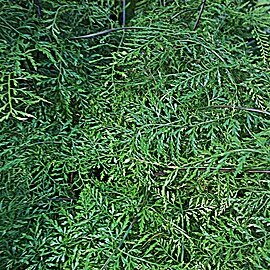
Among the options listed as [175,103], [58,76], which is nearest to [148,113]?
[175,103]

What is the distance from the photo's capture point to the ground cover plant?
2.16ft

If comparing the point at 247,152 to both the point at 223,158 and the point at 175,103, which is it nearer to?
the point at 223,158

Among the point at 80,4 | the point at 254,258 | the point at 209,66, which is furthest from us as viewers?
the point at 80,4

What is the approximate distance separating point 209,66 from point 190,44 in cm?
5

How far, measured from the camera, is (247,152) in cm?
64

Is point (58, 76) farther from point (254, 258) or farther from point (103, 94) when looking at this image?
point (254, 258)

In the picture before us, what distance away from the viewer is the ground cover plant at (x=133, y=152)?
25.9 inches

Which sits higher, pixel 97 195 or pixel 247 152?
pixel 247 152

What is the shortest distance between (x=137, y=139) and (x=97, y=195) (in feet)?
0.32

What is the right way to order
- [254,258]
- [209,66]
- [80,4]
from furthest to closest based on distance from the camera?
[80,4], [209,66], [254,258]

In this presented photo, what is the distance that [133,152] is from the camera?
2.29ft

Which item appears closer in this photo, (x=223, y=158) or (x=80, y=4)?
(x=223, y=158)

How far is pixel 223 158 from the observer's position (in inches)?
24.9

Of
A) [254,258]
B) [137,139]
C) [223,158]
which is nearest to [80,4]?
[137,139]
